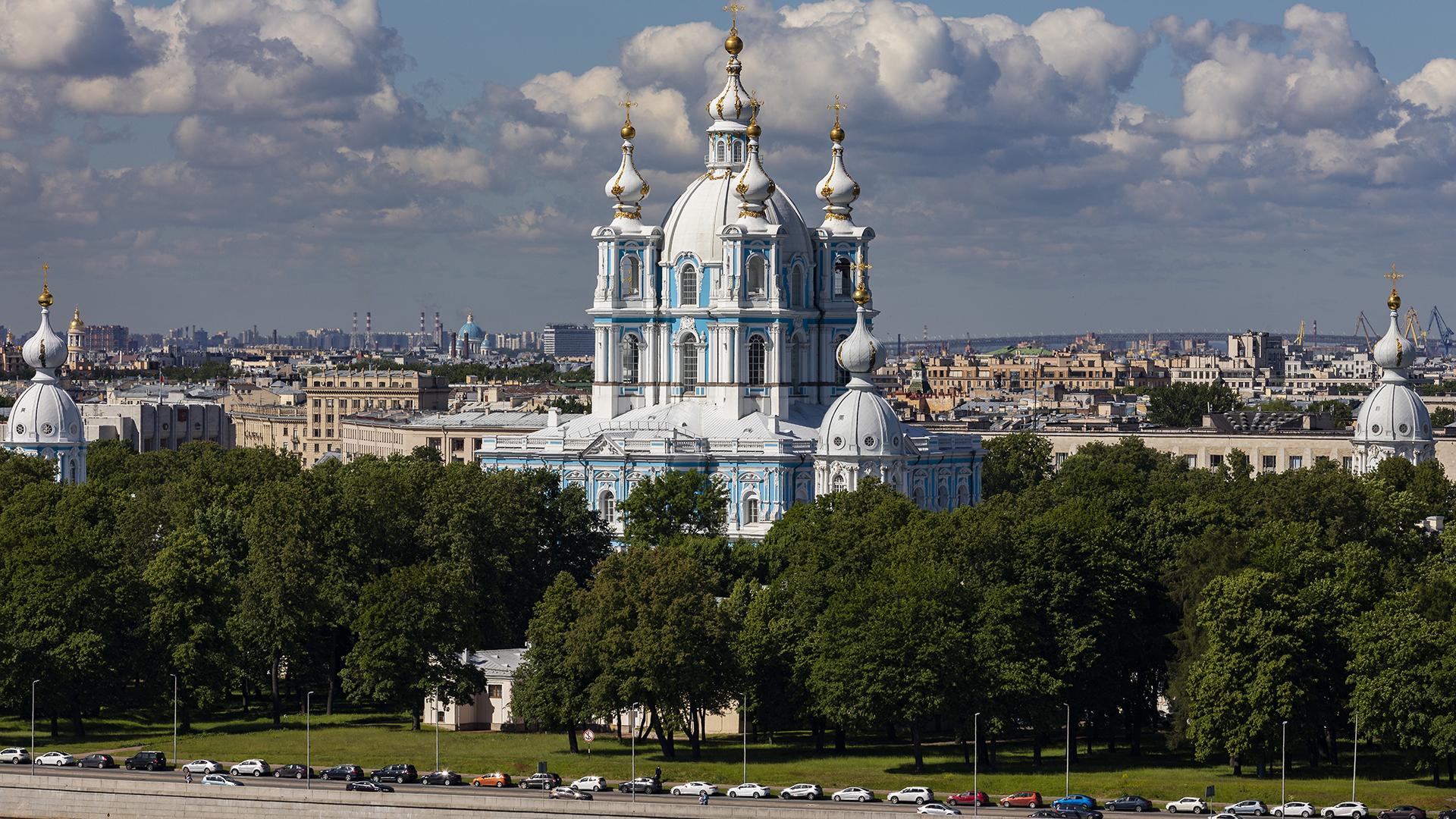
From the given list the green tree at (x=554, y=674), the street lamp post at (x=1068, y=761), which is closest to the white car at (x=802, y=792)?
the street lamp post at (x=1068, y=761)

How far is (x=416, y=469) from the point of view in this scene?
102750 mm

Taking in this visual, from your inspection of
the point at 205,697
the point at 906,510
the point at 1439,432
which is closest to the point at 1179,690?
the point at 906,510

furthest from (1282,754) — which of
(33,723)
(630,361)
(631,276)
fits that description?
(631,276)

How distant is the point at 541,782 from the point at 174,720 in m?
14.3

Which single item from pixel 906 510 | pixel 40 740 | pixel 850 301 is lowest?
pixel 40 740

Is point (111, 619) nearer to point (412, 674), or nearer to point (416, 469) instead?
point (412, 674)

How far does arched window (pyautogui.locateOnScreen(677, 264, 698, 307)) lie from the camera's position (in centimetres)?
11938

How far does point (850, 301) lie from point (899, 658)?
148 ft

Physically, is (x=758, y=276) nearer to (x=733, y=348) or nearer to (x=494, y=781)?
(x=733, y=348)

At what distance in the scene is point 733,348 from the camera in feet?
384

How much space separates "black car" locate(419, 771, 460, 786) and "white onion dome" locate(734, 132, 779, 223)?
147 feet

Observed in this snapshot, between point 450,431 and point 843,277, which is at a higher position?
point 843,277

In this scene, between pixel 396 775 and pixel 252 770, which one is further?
pixel 252 770

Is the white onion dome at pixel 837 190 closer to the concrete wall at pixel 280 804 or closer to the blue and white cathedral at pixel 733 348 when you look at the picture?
the blue and white cathedral at pixel 733 348
